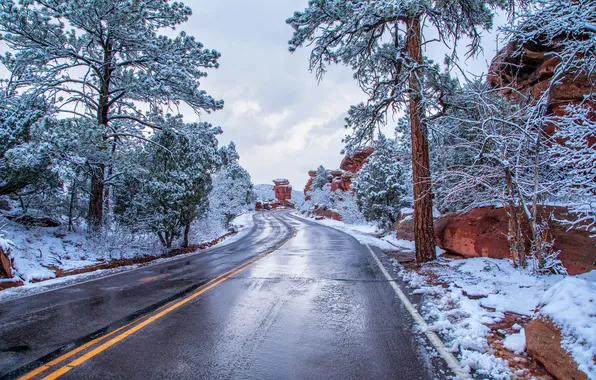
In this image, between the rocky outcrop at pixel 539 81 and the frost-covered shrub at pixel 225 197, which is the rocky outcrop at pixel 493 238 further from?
the frost-covered shrub at pixel 225 197

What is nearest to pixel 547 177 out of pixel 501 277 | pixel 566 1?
pixel 501 277

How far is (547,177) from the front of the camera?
7.56 metres

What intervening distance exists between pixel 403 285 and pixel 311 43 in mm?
7619

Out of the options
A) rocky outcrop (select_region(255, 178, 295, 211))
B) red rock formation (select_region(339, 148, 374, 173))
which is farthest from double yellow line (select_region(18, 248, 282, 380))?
rocky outcrop (select_region(255, 178, 295, 211))

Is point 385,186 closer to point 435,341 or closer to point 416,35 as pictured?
point 416,35

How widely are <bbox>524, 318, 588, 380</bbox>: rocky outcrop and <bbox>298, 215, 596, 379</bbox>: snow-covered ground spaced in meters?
0.06

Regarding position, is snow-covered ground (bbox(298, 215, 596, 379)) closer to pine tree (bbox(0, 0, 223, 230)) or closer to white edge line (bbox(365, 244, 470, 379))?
white edge line (bbox(365, 244, 470, 379))

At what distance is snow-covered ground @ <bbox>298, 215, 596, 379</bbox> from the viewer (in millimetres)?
2984

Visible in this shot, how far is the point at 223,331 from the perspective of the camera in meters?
4.16

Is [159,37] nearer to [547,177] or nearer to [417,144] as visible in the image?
[417,144]

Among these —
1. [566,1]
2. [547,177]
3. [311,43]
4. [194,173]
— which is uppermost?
[311,43]

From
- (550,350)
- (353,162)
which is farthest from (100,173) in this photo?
(353,162)

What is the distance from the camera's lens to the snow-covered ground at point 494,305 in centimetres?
298

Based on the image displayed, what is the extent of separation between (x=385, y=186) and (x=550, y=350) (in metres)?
18.5
